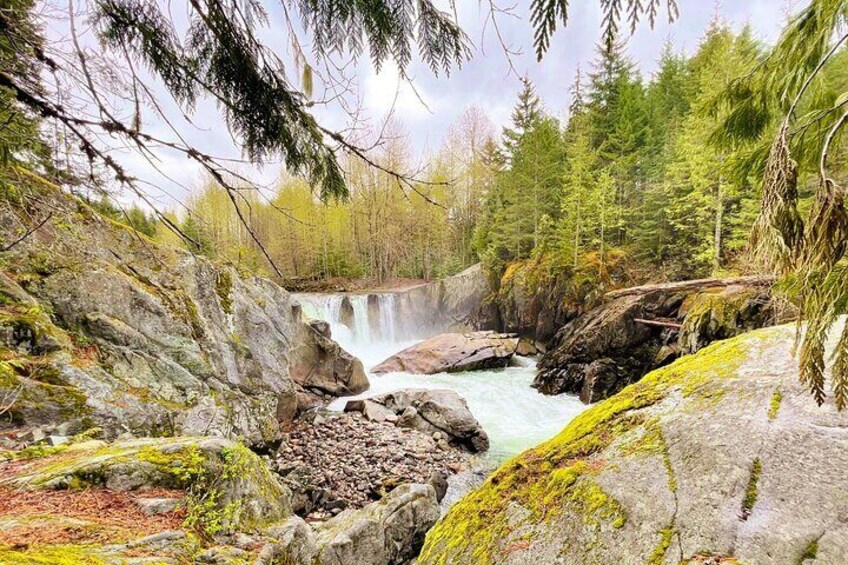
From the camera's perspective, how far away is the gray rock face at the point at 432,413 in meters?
7.91

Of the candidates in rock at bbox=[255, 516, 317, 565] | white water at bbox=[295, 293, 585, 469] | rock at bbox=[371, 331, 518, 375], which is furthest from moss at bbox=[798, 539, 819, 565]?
rock at bbox=[371, 331, 518, 375]

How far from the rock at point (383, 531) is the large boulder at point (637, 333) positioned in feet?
26.0

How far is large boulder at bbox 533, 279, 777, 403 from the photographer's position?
8.95 m

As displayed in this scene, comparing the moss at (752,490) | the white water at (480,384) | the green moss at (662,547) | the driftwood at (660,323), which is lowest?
the white water at (480,384)

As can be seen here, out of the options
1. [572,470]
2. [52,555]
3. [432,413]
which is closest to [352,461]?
[432,413]

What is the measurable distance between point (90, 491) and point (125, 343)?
10.5ft

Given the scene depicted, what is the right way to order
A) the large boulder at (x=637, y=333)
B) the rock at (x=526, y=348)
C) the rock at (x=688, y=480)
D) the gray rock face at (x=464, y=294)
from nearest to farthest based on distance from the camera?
1. the rock at (x=688, y=480)
2. the large boulder at (x=637, y=333)
3. the rock at (x=526, y=348)
4. the gray rock face at (x=464, y=294)

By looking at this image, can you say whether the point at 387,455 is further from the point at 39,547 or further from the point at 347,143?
the point at 347,143

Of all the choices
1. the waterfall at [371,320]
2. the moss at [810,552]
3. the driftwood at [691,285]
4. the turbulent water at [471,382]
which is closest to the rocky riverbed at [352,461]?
the turbulent water at [471,382]

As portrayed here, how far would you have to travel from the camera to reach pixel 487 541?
67.5 inches

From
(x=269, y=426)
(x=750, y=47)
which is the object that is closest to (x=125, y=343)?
(x=269, y=426)

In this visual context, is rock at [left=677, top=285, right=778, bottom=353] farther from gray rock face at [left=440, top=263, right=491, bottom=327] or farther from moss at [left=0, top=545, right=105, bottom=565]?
moss at [left=0, top=545, right=105, bottom=565]

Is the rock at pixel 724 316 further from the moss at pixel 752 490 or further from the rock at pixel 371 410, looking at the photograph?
the moss at pixel 752 490

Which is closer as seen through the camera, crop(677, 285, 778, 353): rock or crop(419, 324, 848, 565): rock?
crop(419, 324, 848, 565): rock
